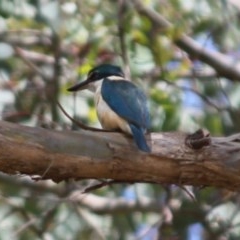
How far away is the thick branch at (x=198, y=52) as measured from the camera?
20.8 feet

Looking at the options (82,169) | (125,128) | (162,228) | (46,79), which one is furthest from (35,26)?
(82,169)

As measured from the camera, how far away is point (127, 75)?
18.7 feet

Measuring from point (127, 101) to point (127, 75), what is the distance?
0.92 meters

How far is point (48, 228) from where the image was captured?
21.3 ft

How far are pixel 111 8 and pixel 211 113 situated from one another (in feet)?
3.32

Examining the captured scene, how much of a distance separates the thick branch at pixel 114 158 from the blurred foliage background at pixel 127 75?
58.9 inches

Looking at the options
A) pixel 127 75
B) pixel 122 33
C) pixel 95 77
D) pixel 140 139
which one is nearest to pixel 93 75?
pixel 95 77

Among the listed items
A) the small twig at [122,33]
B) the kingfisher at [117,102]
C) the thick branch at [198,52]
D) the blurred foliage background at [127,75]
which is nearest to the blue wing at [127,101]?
the kingfisher at [117,102]

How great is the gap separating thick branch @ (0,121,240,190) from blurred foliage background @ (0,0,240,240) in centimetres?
150

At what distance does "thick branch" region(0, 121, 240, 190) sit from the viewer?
154 inches

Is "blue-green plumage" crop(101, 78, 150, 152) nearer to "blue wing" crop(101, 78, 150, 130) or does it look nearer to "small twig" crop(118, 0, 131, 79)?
"blue wing" crop(101, 78, 150, 130)

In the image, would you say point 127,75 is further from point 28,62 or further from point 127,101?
point 28,62

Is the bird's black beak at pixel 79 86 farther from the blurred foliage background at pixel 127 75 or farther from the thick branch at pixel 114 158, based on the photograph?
the thick branch at pixel 114 158

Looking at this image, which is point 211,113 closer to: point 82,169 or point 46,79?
point 46,79
